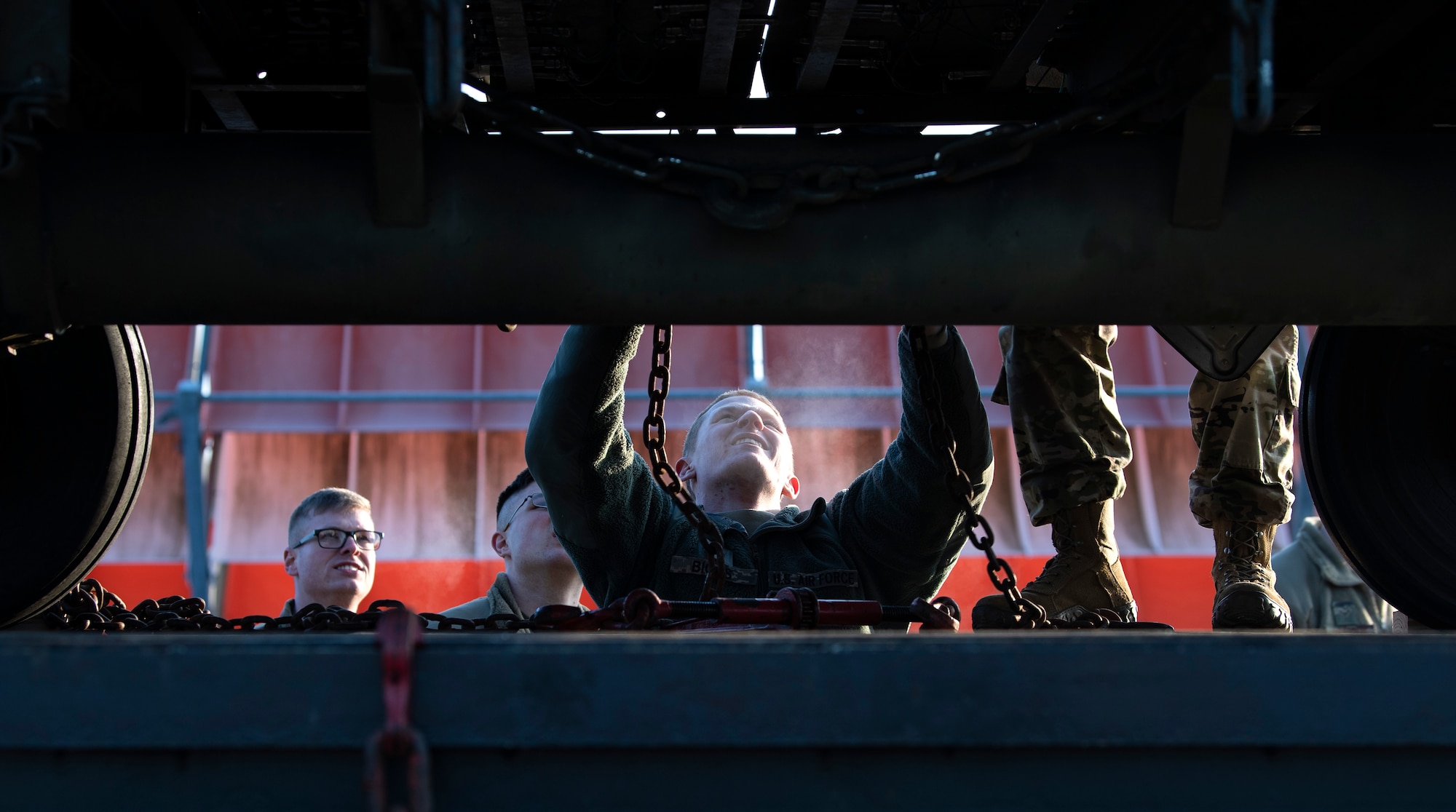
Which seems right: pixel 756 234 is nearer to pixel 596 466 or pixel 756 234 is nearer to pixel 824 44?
pixel 824 44

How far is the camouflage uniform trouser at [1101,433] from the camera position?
3531 millimetres

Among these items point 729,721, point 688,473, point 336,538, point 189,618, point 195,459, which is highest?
point 195,459

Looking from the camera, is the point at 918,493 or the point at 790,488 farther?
the point at 790,488

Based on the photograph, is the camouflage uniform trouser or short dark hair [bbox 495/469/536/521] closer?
the camouflage uniform trouser

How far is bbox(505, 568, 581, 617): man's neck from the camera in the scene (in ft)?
16.4

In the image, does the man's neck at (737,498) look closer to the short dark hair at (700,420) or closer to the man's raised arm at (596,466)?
the short dark hair at (700,420)

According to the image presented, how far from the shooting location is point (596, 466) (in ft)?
11.1

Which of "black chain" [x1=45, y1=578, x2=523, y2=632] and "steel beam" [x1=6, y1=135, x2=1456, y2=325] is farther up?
"steel beam" [x1=6, y1=135, x2=1456, y2=325]

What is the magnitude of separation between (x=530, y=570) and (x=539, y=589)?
0.28ft

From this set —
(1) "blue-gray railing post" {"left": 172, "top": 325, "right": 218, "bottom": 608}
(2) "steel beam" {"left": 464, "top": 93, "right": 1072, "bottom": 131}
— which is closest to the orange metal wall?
(1) "blue-gray railing post" {"left": 172, "top": 325, "right": 218, "bottom": 608}

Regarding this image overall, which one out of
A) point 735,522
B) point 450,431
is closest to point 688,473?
point 735,522

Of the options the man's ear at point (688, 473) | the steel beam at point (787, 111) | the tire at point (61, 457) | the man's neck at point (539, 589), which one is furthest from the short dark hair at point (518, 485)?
the steel beam at point (787, 111)

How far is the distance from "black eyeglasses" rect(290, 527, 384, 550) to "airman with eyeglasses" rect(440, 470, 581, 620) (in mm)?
479

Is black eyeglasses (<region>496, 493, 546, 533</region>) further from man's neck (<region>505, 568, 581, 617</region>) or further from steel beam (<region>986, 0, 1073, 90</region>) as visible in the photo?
steel beam (<region>986, 0, 1073, 90</region>)
